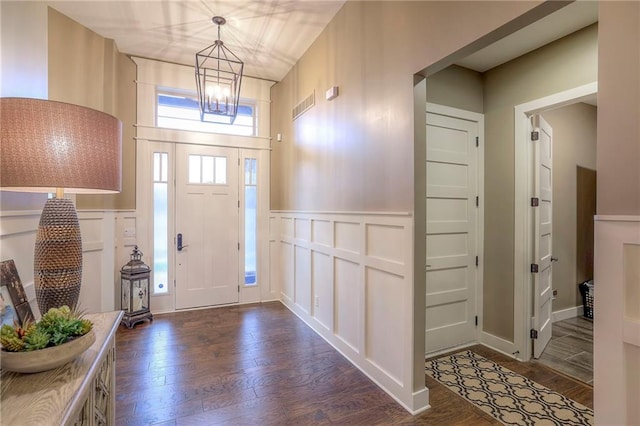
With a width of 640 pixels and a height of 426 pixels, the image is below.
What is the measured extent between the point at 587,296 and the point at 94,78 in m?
6.64

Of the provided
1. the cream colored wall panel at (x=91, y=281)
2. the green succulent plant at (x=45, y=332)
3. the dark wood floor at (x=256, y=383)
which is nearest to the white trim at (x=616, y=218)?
the dark wood floor at (x=256, y=383)

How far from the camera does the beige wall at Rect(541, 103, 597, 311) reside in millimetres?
3865

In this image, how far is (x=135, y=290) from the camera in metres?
3.67

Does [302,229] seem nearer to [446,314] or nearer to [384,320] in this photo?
[384,320]

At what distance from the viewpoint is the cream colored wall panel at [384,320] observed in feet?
7.29

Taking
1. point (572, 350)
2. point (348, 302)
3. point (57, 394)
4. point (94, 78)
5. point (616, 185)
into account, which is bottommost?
point (572, 350)

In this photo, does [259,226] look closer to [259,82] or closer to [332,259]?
[332,259]

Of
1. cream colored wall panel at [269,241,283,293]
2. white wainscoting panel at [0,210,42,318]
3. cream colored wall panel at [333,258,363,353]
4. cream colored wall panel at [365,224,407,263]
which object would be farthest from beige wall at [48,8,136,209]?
cream colored wall panel at [365,224,407,263]

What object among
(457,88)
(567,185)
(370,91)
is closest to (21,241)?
(370,91)

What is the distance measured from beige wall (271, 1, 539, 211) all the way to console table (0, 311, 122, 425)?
1.87 metres

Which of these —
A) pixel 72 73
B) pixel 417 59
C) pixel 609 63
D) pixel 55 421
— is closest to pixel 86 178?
pixel 55 421

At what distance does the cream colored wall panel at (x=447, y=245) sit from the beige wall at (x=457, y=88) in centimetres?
134

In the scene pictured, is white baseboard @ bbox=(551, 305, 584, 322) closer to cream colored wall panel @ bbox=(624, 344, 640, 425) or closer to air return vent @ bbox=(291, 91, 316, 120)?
cream colored wall panel @ bbox=(624, 344, 640, 425)

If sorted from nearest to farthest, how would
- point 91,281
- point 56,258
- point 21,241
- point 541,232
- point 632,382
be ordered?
point 632,382, point 56,258, point 21,241, point 541,232, point 91,281
